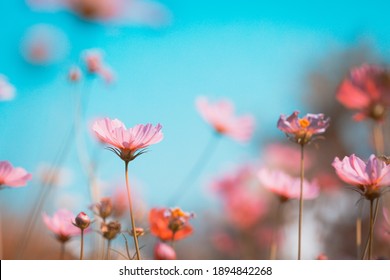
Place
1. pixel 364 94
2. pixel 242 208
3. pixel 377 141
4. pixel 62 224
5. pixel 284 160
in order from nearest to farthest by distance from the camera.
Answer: pixel 62 224
pixel 364 94
pixel 377 141
pixel 242 208
pixel 284 160

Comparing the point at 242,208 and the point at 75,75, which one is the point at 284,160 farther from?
the point at 75,75

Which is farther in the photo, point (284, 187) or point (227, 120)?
point (227, 120)

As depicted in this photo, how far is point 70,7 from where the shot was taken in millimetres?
1197

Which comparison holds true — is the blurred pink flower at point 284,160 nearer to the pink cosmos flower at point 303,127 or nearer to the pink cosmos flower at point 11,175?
the pink cosmos flower at point 303,127

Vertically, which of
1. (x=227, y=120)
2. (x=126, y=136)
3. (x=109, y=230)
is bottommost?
(x=109, y=230)

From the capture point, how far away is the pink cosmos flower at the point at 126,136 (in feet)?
2.46

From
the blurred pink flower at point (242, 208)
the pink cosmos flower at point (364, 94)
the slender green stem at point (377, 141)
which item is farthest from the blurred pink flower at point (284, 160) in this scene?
the pink cosmos flower at point (364, 94)

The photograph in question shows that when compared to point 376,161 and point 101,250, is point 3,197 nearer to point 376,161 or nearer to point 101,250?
point 101,250

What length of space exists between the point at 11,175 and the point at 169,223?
0.26 metres

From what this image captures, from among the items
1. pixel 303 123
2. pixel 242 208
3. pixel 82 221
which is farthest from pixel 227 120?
pixel 82 221

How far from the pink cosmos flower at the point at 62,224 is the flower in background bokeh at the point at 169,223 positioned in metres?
0.13

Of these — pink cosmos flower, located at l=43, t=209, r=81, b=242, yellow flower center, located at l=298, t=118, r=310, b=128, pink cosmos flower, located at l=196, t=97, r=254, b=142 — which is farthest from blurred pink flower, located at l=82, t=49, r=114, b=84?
yellow flower center, located at l=298, t=118, r=310, b=128

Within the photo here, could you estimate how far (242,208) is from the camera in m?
1.39

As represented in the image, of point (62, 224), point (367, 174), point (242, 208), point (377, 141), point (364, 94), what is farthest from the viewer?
point (242, 208)
